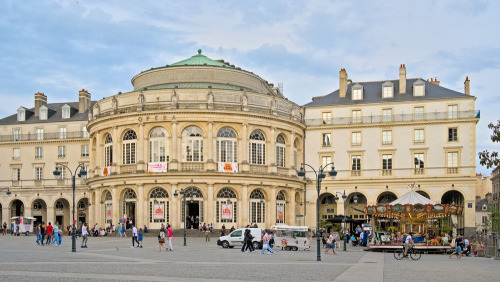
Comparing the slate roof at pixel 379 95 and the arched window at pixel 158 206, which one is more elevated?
the slate roof at pixel 379 95

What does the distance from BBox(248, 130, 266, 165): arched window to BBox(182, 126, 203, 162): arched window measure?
5096mm

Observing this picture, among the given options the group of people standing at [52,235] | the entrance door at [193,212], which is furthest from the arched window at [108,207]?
the group of people standing at [52,235]

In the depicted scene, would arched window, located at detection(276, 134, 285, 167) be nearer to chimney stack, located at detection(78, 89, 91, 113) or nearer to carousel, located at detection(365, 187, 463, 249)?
carousel, located at detection(365, 187, 463, 249)

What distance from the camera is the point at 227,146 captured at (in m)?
65.6

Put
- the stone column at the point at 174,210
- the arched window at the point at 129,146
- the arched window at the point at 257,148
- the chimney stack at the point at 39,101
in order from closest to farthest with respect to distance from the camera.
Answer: the stone column at the point at 174,210, the arched window at the point at 129,146, the arched window at the point at 257,148, the chimney stack at the point at 39,101

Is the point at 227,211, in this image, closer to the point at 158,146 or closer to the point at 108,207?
the point at 158,146

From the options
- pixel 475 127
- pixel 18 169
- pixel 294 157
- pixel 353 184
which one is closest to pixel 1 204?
pixel 18 169

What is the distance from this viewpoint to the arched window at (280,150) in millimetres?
69125

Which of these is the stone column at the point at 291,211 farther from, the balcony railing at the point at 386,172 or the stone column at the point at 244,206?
the balcony railing at the point at 386,172

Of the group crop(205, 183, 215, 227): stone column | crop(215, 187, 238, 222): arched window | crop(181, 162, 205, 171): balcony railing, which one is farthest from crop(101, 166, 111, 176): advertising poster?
crop(215, 187, 238, 222): arched window

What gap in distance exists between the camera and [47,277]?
2222 centimetres

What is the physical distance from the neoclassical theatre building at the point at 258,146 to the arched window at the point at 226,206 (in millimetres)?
98

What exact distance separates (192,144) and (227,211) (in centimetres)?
734

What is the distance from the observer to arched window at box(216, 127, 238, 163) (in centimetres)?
6525
